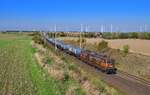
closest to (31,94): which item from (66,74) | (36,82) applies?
(36,82)

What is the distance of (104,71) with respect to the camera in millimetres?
41344

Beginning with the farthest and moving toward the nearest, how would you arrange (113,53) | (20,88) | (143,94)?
(113,53), (143,94), (20,88)

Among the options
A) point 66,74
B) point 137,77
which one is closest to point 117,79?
point 137,77

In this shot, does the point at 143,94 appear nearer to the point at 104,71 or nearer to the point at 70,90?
the point at 70,90

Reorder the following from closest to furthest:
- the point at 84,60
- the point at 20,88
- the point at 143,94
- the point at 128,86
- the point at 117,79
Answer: the point at 20,88 < the point at 143,94 < the point at 128,86 < the point at 117,79 < the point at 84,60

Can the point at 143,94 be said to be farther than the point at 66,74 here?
No

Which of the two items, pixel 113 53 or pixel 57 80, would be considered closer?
pixel 57 80

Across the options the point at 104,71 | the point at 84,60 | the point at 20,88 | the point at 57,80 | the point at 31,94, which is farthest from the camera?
the point at 84,60

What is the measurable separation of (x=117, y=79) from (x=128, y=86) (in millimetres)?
4909

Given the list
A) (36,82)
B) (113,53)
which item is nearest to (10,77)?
(36,82)

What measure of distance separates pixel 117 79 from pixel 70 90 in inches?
564

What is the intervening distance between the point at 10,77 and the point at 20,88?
7.13 metres

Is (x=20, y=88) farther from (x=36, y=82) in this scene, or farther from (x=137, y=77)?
(x=137, y=77)

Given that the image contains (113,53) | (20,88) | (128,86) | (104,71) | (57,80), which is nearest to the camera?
(20,88)
